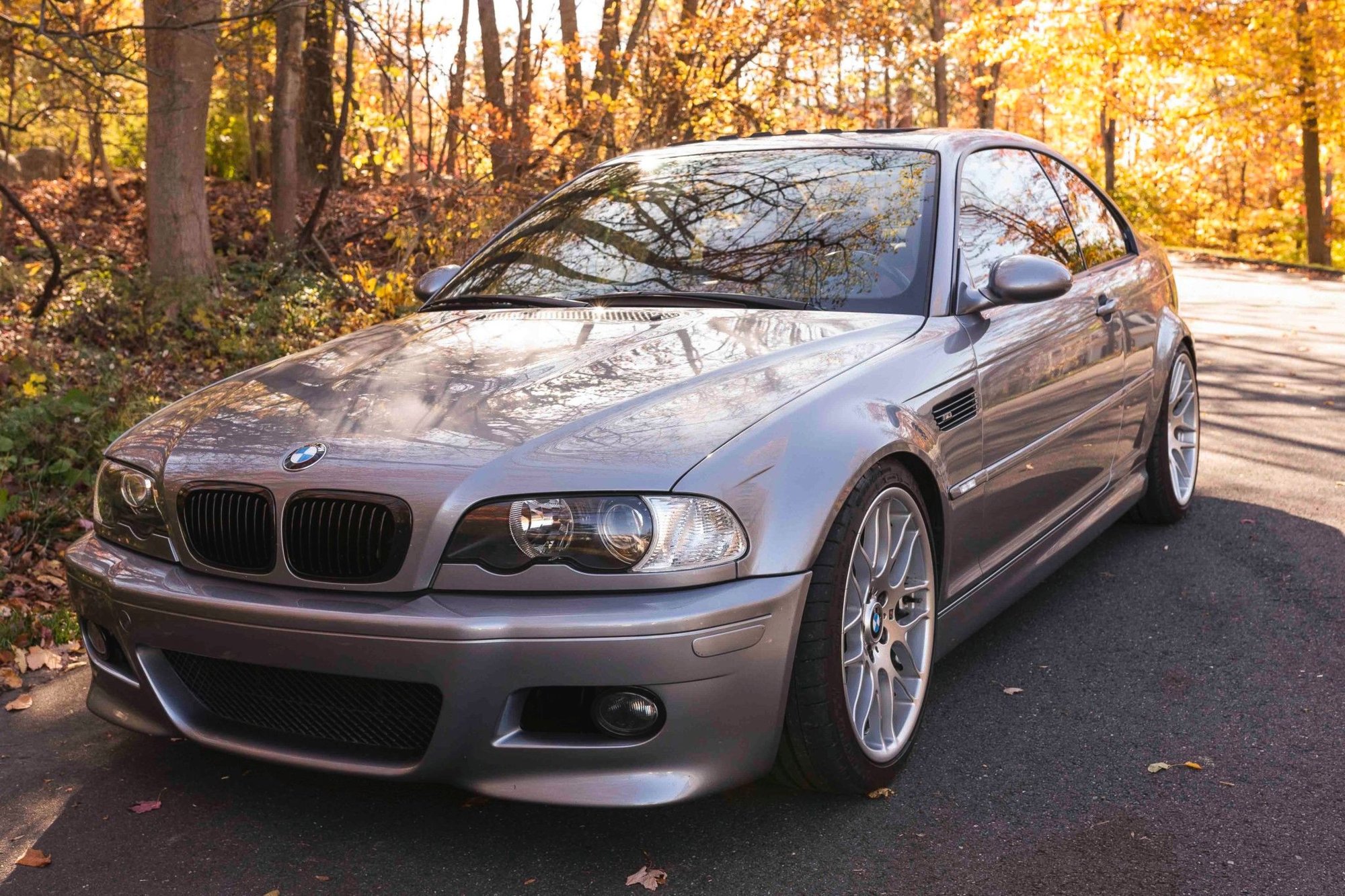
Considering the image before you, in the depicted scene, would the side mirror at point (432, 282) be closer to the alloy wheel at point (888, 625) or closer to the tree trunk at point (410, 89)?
the alloy wheel at point (888, 625)

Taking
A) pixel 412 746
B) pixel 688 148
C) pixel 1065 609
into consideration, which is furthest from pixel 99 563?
pixel 1065 609

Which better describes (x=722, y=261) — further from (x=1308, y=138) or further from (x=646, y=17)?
(x=1308, y=138)

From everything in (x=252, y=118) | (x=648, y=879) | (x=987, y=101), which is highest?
(x=987, y=101)

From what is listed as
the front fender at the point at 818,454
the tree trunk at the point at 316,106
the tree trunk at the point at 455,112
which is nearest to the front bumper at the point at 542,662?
the front fender at the point at 818,454

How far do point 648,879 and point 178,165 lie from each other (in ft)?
28.7

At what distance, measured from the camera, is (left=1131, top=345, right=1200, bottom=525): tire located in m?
5.32

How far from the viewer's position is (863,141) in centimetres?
435

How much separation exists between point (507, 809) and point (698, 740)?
2.20 ft

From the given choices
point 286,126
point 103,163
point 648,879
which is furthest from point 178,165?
point 648,879

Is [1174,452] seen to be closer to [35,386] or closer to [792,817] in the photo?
[792,817]

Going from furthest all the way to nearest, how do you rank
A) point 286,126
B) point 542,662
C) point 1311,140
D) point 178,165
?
point 1311,140 → point 286,126 → point 178,165 → point 542,662

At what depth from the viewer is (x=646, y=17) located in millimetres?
15320

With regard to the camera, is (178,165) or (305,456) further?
(178,165)

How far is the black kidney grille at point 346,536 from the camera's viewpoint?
2639 mm
